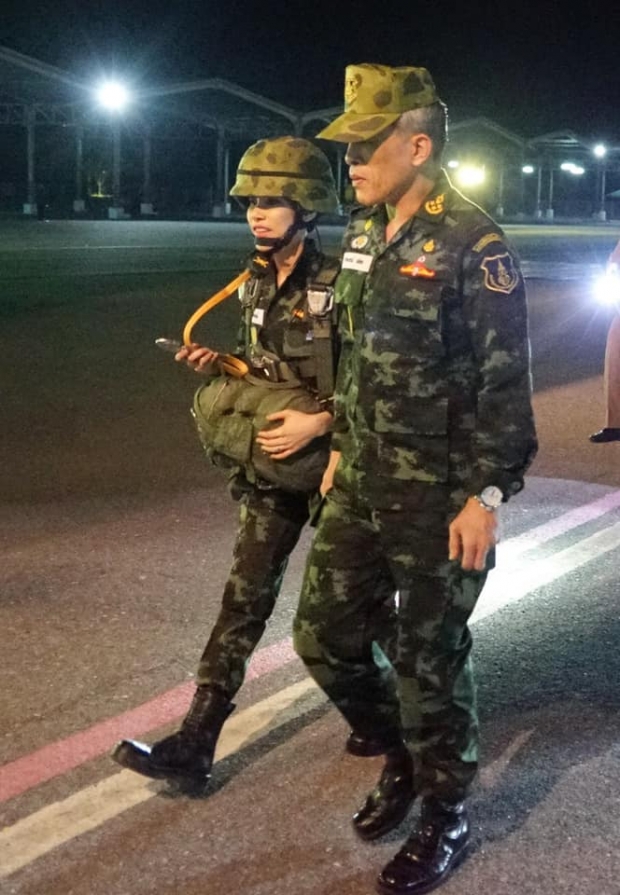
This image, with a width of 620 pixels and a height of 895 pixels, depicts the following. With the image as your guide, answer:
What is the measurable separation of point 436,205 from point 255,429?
897 mm

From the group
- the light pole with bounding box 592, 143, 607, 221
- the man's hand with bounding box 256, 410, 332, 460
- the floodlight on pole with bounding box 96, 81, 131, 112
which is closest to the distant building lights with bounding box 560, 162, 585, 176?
the light pole with bounding box 592, 143, 607, 221

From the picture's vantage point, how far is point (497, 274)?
2748 millimetres

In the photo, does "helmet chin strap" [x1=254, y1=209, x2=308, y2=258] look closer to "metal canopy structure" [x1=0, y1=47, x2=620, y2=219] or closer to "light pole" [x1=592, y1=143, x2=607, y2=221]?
"metal canopy structure" [x1=0, y1=47, x2=620, y2=219]

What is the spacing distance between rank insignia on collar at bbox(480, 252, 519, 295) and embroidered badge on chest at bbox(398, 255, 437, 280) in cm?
12

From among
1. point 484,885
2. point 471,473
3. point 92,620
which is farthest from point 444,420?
point 92,620

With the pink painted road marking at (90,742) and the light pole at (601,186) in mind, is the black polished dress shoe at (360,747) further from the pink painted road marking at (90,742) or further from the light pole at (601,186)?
the light pole at (601,186)

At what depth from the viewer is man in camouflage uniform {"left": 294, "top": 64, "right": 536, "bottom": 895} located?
279 cm

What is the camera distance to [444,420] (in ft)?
9.37

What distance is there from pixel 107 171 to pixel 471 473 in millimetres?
52762

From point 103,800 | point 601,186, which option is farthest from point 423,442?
point 601,186

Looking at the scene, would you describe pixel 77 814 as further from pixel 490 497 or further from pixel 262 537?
pixel 490 497

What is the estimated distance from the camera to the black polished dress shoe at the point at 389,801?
10.7 feet

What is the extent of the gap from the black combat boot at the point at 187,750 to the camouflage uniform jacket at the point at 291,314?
38.1 inches

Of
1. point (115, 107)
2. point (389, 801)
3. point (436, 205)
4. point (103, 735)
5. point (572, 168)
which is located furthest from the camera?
point (572, 168)
